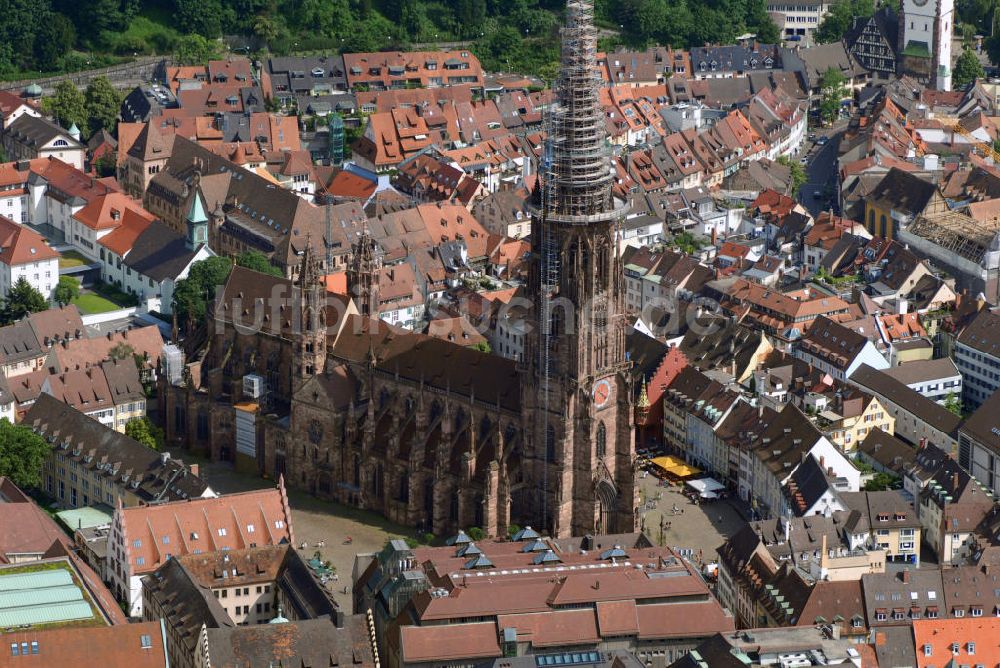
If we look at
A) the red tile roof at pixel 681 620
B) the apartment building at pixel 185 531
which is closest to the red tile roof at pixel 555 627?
the red tile roof at pixel 681 620

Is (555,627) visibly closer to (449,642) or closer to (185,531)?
(449,642)

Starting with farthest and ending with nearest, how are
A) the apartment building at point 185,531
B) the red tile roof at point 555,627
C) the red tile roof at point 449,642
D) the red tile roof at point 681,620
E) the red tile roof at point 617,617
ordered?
1. the apartment building at point 185,531
2. the red tile roof at point 681,620
3. the red tile roof at point 617,617
4. the red tile roof at point 555,627
5. the red tile roof at point 449,642

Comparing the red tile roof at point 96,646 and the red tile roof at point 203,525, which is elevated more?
the red tile roof at point 96,646

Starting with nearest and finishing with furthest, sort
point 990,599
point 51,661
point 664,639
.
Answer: point 51,661, point 664,639, point 990,599

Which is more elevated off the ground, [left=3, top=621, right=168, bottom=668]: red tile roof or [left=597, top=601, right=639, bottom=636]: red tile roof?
[left=3, top=621, right=168, bottom=668]: red tile roof

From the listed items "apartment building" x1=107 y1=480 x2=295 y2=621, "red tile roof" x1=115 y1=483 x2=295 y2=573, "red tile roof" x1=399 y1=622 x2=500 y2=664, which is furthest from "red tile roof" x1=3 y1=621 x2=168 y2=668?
"red tile roof" x1=115 y1=483 x2=295 y2=573

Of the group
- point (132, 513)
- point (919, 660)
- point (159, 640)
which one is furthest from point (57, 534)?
point (919, 660)

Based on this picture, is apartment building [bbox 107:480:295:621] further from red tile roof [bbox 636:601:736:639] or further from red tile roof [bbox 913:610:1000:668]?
red tile roof [bbox 913:610:1000:668]

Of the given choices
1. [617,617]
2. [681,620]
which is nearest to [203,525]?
[617,617]

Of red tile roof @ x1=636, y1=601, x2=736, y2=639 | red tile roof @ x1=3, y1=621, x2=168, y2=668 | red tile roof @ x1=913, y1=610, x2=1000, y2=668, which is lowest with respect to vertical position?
red tile roof @ x1=913, y1=610, x2=1000, y2=668

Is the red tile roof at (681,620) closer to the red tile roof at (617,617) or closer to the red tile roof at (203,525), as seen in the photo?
the red tile roof at (617,617)

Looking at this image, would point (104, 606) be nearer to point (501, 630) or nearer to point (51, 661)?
point (51, 661)
